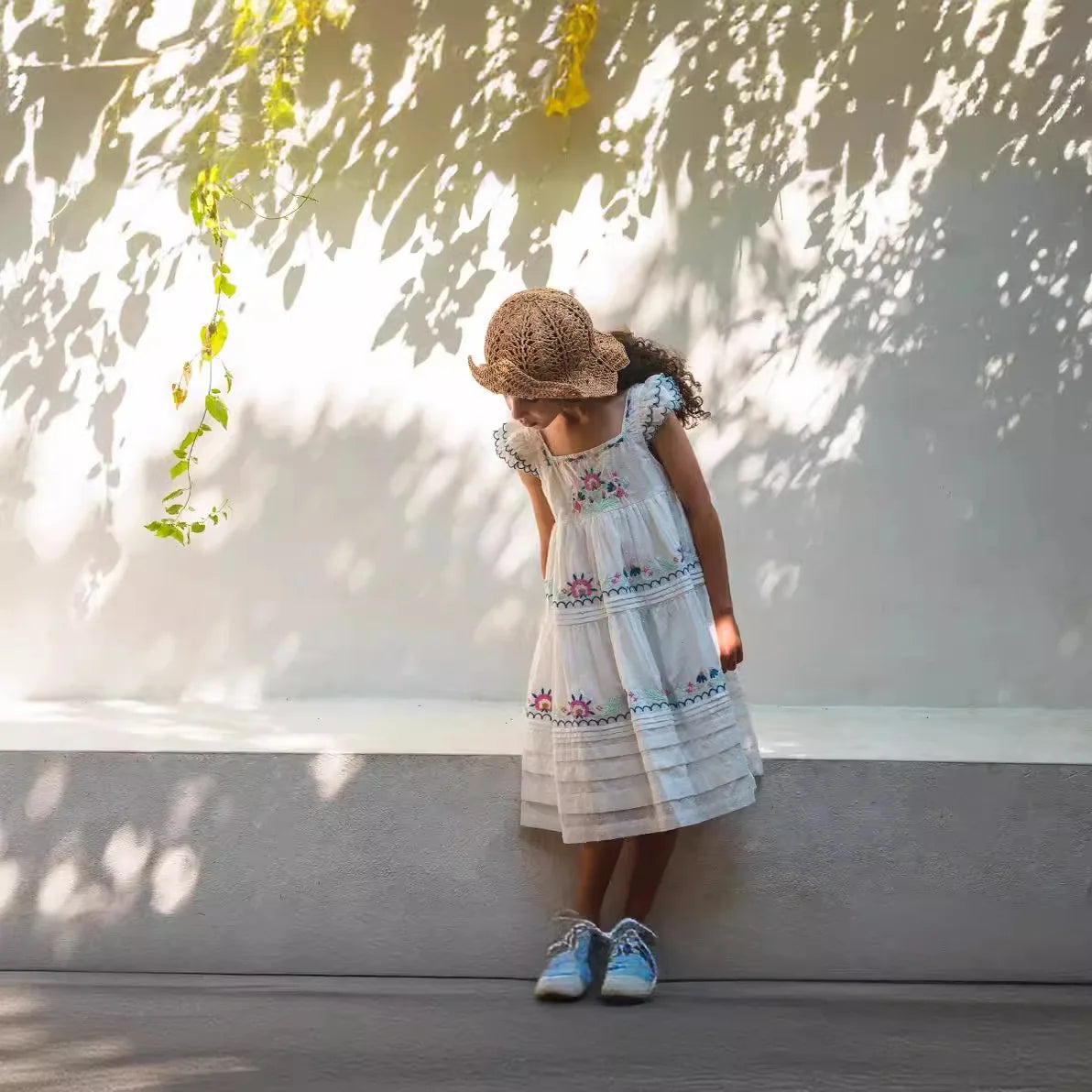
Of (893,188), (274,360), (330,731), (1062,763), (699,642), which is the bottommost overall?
(330,731)

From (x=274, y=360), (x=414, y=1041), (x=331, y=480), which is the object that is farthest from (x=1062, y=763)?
(x=274, y=360)

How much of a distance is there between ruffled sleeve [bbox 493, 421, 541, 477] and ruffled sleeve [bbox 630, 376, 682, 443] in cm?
23

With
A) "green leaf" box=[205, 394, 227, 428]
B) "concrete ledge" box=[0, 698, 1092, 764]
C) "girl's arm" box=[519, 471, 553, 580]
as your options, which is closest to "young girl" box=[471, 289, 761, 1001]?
"girl's arm" box=[519, 471, 553, 580]

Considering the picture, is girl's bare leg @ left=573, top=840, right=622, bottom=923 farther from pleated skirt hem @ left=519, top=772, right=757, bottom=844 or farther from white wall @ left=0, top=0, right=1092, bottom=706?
white wall @ left=0, top=0, right=1092, bottom=706

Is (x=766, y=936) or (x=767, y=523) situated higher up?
(x=767, y=523)

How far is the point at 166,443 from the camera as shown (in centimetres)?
Result: 411

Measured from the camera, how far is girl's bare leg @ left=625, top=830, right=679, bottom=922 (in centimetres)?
302

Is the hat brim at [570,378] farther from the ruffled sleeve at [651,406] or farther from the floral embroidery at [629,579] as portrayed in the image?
the floral embroidery at [629,579]

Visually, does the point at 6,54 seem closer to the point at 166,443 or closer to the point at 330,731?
the point at 166,443

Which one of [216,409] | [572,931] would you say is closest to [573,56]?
[216,409]

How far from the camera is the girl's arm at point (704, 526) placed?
2.96 m

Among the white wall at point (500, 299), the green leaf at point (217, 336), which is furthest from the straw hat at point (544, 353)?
Answer: the green leaf at point (217, 336)

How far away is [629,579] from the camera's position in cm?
297

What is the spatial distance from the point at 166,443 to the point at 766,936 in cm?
219
